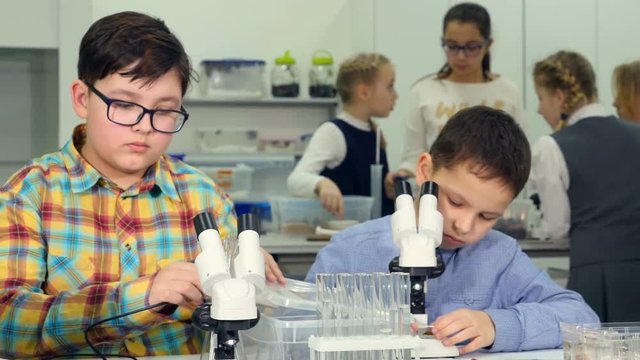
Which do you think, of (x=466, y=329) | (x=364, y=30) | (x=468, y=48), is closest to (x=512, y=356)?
(x=466, y=329)

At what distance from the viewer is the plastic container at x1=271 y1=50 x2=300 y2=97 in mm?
5270

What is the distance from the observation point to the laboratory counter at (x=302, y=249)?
124 inches

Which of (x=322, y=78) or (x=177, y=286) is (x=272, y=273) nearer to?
(x=177, y=286)

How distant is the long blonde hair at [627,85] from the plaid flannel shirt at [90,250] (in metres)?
2.36

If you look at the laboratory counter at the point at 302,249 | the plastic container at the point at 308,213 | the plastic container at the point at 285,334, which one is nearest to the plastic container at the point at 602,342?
the plastic container at the point at 285,334

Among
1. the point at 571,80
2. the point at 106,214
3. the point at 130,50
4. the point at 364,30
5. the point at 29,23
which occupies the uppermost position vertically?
the point at 364,30

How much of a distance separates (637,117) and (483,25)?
0.67 meters

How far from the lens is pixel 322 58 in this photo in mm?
5254

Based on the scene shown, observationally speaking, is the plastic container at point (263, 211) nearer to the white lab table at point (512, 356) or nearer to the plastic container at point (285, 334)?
the white lab table at point (512, 356)

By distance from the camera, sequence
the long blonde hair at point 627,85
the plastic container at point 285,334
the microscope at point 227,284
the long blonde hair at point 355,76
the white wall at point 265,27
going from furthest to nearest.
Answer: the white wall at point 265,27 < the long blonde hair at point 355,76 < the long blonde hair at point 627,85 < the plastic container at point 285,334 < the microscope at point 227,284

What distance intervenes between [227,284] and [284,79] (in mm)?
4299

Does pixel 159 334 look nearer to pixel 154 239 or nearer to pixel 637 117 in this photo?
pixel 154 239

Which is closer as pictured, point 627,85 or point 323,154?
point 323,154

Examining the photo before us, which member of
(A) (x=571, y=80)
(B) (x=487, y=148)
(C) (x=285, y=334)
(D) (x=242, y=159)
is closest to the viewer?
(C) (x=285, y=334)
